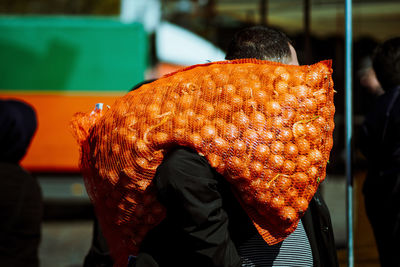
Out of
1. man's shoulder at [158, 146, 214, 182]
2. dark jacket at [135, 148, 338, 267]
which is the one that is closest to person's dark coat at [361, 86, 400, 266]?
dark jacket at [135, 148, 338, 267]

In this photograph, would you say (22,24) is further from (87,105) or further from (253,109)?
(253,109)

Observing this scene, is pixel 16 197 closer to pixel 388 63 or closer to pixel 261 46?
pixel 261 46

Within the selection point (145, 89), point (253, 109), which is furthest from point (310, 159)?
point (145, 89)

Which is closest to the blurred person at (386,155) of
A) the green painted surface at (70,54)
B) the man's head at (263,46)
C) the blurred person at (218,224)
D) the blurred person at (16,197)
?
the blurred person at (218,224)

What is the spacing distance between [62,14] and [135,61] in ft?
6.28

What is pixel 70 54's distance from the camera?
7473 millimetres

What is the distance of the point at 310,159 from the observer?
1.46 meters

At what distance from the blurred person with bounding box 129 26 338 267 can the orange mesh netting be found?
0.20 feet

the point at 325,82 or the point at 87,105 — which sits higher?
the point at 325,82

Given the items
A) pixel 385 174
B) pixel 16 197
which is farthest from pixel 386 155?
pixel 16 197

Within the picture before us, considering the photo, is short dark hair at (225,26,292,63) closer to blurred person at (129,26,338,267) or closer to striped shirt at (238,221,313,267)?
blurred person at (129,26,338,267)

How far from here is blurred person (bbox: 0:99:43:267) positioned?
2637mm

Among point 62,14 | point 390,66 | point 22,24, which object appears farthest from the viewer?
point 62,14

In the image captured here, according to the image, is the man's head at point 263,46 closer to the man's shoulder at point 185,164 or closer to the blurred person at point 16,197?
the man's shoulder at point 185,164
